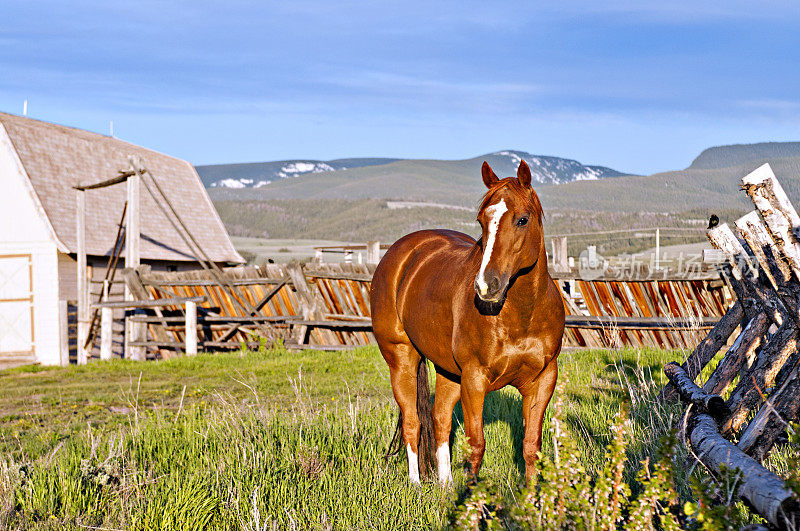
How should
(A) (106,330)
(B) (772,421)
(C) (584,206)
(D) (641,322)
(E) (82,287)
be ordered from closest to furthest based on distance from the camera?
1. (B) (772,421)
2. (D) (641,322)
3. (A) (106,330)
4. (E) (82,287)
5. (C) (584,206)

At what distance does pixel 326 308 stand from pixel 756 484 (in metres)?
10.9

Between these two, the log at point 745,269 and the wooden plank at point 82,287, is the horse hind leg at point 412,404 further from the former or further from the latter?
the wooden plank at point 82,287

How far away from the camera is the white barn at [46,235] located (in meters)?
17.2

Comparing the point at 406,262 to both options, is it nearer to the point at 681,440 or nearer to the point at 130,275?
the point at 681,440

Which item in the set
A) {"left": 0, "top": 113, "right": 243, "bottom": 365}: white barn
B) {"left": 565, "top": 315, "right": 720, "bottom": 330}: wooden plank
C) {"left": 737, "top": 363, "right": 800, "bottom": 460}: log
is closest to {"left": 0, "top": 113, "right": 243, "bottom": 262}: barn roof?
{"left": 0, "top": 113, "right": 243, "bottom": 365}: white barn

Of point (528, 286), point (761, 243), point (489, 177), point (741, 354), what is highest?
point (489, 177)

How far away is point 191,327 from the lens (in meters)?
13.8

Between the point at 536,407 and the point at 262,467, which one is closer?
the point at 536,407

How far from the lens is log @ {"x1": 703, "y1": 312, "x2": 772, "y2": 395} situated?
5012 mm

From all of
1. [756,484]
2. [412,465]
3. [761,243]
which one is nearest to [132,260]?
[412,465]

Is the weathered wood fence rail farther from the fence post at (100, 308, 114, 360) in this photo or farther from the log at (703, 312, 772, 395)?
the log at (703, 312, 772, 395)

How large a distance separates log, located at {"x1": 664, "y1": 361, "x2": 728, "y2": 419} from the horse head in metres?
1.84

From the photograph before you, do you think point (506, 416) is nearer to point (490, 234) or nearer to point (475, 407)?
point (475, 407)

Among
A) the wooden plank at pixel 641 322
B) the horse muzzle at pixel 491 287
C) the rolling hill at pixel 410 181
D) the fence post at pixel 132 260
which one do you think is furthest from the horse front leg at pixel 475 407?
the rolling hill at pixel 410 181
